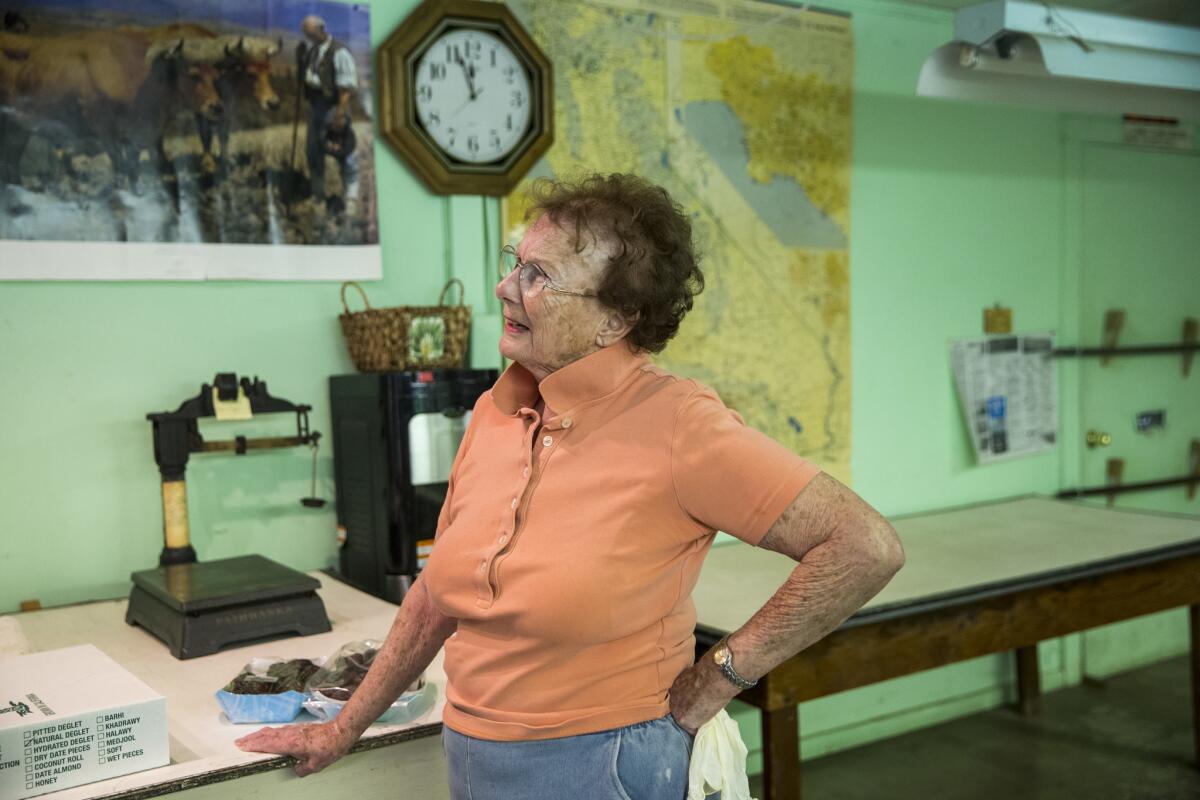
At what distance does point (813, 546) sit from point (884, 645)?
55.2 inches

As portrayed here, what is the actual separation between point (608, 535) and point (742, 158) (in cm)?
232

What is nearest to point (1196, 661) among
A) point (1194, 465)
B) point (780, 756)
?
point (1194, 465)

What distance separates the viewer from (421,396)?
251 centimetres

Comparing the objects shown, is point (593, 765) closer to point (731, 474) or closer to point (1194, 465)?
point (731, 474)

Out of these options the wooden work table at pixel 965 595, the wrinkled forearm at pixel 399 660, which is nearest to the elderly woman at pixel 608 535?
the wrinkled forearm at pixel 399 660

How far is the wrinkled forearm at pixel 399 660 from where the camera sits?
1.71 meters

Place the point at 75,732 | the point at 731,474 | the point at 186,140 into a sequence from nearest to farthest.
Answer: the point at 731,474 < the point at 75,732 < the point at 186,140

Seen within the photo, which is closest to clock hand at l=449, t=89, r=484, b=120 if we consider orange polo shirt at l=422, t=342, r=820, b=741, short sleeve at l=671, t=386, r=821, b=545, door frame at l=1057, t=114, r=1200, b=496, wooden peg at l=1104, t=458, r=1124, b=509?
orange polo shirt at l=422, t=342, r=820, b=741

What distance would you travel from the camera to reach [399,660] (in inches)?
68.2

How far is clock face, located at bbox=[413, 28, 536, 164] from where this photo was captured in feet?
9.40

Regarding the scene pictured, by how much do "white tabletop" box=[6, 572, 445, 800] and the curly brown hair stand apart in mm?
768

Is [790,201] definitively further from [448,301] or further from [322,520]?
[322,520]


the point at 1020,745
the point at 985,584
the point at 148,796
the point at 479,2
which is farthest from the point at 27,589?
the point at 1020,745

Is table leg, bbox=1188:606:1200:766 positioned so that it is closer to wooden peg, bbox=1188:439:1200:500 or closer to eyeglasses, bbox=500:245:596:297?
wooden peg, bbox=1188:439:1200:500
